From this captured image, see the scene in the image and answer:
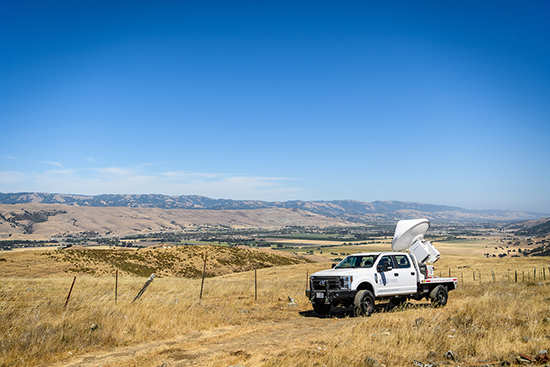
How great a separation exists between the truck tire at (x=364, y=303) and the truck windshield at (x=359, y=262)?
125cm

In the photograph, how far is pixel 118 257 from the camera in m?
61.2

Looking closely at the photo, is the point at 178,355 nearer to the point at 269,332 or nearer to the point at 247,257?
the point at 269,332

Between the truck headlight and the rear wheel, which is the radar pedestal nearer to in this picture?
the rear wheel

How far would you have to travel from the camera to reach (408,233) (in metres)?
18.1

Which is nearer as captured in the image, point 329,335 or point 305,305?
point 329,335

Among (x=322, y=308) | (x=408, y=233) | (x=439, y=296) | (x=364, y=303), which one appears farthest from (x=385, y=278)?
(x=408, y=233)

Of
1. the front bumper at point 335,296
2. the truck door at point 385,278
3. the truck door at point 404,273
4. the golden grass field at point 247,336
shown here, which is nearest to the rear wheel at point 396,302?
the truck door at point 404,273

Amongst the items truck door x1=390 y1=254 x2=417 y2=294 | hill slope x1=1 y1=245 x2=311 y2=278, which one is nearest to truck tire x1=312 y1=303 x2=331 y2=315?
truck door x1=390 y1=254 x2=417 y2=294

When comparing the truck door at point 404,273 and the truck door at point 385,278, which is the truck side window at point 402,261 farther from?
the truck door at point 385,278

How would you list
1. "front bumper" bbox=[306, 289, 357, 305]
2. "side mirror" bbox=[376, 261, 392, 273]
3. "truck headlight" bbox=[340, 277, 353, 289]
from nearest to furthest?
"front bumper" bbox=[306, 289, 357, 305]
"truck headlight" bbox=[340, 277, 353, 289]
"side mirror" bbox=[376, 261, 392, 273]

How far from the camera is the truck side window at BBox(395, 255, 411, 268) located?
15.8m

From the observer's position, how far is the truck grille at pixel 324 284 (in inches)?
551

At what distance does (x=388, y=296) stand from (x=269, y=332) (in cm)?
559

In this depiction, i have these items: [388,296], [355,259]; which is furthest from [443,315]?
[355,259]
